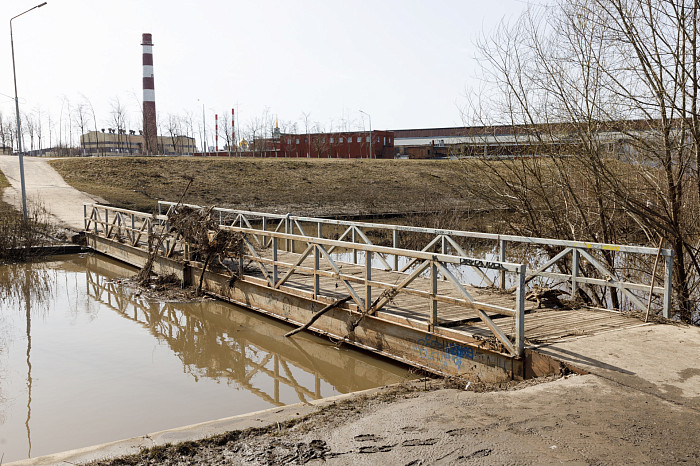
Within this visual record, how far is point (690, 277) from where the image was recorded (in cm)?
941

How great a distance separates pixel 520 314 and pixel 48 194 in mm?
31830

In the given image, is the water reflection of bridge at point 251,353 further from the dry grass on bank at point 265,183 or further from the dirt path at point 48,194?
the dry grass on bank at point 265,183

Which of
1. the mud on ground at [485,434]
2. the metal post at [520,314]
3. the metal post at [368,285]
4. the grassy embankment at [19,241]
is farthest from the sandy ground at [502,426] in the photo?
the grassy embankment at [19,241]

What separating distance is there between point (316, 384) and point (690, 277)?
20.2 feet

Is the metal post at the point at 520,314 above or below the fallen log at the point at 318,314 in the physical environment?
above

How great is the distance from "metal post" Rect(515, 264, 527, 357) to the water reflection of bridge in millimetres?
2098

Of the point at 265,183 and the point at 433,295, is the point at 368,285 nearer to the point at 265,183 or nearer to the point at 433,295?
the point at 433,295

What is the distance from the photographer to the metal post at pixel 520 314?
6469 millimetres

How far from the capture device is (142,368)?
889 centimetres

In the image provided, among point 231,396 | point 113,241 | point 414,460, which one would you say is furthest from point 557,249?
point 113,241

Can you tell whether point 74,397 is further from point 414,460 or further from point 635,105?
point 635,105

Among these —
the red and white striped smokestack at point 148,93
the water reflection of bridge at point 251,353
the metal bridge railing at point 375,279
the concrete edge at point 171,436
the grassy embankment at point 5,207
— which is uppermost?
the red and white striped smokestack at point 148,93

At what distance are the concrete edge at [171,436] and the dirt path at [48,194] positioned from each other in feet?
67.6

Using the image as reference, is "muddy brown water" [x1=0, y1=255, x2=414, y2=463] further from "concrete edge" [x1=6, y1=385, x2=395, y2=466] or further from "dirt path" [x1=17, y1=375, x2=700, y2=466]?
"dirt path" [x1=17, y1=375, x2=700, y2=466]
